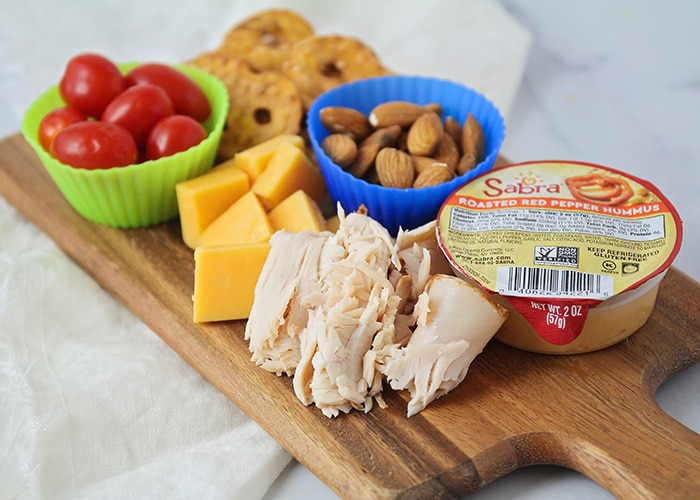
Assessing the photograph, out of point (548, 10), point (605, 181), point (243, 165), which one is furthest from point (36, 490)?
point (548, 10)

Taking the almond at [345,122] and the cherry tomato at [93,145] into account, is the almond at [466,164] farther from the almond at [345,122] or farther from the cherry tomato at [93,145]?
the cherry tomato at [93,145]

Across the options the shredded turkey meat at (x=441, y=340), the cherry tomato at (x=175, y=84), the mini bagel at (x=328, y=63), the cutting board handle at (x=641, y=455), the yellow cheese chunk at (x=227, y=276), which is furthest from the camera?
the mini bagel at (x=328, y=63)

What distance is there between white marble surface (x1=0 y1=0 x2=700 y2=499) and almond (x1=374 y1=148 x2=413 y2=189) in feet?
2.22

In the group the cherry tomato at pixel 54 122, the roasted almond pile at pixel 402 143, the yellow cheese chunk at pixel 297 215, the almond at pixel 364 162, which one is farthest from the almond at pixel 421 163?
the cherry tomato at pixel 54 122

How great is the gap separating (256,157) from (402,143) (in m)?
0.39

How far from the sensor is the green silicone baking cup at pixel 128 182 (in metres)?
2.23

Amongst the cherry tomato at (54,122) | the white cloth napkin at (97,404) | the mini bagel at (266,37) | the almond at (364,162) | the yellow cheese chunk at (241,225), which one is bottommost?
the white cloth napkin at (97,404)

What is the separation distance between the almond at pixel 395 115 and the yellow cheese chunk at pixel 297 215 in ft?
1.02

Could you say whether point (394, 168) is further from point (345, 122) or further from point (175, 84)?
point (175, 84)

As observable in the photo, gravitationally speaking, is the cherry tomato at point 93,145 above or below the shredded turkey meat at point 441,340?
above

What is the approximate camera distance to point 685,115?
2947mm

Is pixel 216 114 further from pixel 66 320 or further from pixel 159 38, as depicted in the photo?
pixel 159 38

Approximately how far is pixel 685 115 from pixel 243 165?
5.10 ft

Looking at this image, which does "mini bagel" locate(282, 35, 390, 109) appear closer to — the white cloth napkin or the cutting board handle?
the white cloth napkin
